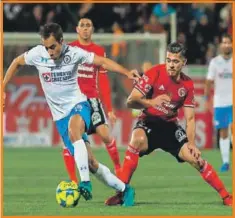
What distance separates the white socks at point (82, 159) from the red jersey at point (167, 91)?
897 mm

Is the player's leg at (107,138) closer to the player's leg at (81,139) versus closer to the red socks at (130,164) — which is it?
the red socks at (130,164)

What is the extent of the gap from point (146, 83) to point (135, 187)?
2.77 meters

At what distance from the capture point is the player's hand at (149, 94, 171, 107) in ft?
32.2

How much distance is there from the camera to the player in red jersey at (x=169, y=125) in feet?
34.4

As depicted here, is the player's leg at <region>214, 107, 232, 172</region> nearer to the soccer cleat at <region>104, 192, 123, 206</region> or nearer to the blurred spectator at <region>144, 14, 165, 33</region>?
the soccer cleat at <region>104, 192, 123, 206</region>

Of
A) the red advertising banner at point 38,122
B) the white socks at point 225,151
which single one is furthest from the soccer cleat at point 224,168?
the red advertising banner at point 38,122

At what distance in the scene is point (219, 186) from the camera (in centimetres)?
1066

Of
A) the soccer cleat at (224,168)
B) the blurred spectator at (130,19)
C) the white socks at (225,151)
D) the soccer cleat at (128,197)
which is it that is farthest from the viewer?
the blurred spectator at (130,19)

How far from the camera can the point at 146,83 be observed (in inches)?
408

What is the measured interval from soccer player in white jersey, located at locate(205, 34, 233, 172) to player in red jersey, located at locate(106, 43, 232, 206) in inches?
216

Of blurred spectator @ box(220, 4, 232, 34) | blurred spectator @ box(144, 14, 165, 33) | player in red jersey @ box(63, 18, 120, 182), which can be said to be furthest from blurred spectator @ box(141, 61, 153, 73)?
player in red jersey @ box(63, 18, 120, 182)

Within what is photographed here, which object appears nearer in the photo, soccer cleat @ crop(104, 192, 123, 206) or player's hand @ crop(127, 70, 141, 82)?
player's hand @ crop(127, 70, 141, 82)

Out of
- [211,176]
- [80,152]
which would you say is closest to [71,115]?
[80,152]

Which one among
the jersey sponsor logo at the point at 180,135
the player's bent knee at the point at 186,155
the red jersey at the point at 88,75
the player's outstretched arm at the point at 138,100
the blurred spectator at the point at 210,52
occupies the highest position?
the player's outstretched arm at the point at 138,100
